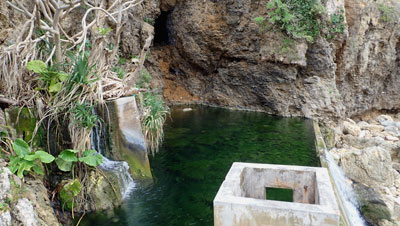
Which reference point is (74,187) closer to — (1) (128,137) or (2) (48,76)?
(1) (128,137)

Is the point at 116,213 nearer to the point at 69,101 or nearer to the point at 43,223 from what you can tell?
the point at 43,223

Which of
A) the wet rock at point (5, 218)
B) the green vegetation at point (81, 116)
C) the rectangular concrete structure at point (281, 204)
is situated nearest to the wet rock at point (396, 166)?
the rectangular concrete structure at point (281, 204)

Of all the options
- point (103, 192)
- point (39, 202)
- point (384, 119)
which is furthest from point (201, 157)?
point (384, 119)

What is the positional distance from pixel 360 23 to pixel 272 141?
1050cm

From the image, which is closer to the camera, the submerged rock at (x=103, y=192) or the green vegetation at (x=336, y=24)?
the submerged rock at (x=103, y=192)

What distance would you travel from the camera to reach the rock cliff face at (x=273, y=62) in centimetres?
1441

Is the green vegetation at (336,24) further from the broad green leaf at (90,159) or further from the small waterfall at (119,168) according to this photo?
the broad green leaf at (90,159)

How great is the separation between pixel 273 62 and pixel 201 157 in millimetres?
9075

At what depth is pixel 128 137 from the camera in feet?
18.7

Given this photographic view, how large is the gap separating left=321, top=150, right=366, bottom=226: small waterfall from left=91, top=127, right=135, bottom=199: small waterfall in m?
4.10

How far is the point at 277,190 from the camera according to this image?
18.4 feet

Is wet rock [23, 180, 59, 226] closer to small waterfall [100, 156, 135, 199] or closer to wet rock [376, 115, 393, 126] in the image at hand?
small waterfall [100, 156, 135, 199]

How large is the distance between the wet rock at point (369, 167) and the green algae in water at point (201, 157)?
1.06 meters

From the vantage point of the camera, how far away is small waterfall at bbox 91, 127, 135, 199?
523cm
